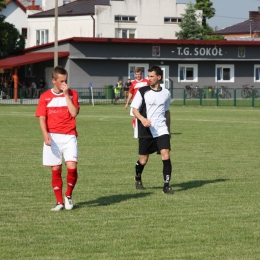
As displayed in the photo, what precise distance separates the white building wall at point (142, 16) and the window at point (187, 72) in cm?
1333

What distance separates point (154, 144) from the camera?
11922 mm

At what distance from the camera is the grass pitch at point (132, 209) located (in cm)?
773

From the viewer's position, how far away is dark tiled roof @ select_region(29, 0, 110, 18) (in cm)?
7594

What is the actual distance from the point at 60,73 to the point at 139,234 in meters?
2.30

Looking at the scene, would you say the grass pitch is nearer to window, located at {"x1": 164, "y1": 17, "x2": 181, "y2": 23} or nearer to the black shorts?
the black shorts

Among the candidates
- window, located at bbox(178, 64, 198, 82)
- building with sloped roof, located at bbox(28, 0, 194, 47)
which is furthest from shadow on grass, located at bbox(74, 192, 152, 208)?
building with sloped roof, located at bbox(28, 0, 194, 47)

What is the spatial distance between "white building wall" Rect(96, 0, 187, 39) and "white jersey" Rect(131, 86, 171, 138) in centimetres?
6454

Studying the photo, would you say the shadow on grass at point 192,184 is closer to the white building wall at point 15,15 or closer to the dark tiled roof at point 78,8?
the dark tiled roof at point 78,8

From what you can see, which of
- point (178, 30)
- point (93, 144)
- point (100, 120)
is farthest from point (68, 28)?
point (93, 144)

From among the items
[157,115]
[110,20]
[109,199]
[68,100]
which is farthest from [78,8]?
[68,100]

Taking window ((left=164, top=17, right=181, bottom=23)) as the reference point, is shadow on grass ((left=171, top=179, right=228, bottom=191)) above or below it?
below

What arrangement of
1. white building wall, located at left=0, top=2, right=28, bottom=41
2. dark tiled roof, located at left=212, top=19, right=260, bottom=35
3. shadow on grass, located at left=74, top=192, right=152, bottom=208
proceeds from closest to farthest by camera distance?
shadow on grass, located at left=74, top=192, right=152, bottom=208 → white building wall, located at left=0, top=2, right=28, bottom=41 → dark tiled roof, located at left=212, top=19, right=260, bottom=35

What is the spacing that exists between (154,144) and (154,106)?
62 cm

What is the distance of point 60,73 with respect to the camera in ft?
31.4
